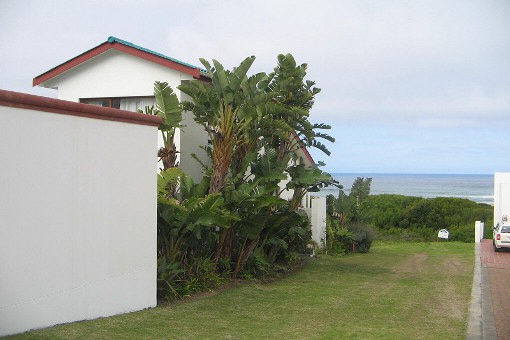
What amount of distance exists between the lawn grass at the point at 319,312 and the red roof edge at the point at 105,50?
18.0 ft

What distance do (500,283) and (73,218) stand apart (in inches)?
433

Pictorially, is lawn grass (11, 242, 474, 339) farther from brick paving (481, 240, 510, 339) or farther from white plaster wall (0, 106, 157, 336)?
brick paving (481, 240, 510, 339)

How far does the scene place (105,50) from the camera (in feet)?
52.4

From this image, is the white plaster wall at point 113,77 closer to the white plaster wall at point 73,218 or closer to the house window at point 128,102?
the house window at point 128,102

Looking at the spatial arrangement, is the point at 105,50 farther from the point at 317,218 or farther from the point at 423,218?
the point at 423,218

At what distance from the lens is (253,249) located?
1487 cm

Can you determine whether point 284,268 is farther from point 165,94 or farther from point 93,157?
point 93,157

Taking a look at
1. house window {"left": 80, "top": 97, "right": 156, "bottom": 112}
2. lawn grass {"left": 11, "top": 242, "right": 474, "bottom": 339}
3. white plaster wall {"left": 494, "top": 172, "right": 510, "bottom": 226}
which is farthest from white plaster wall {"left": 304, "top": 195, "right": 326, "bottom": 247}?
white plaster wall {"left": 494, "top": 172, "right": 510, "bottom": 226}

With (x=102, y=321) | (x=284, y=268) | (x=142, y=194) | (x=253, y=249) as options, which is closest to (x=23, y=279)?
(x=102, y=321)

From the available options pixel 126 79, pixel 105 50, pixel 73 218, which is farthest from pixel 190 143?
pixel 73 218

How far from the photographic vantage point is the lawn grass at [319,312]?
8648mm

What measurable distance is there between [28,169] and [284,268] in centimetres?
891

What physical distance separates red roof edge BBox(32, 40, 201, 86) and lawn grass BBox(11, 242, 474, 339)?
5.48 m

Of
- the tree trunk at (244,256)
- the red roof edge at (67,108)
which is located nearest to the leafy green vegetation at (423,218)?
the tree trunk at (244,256)
